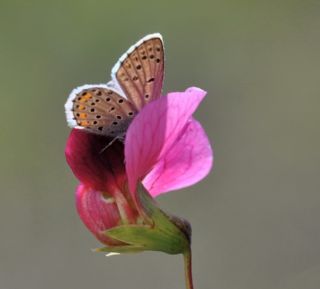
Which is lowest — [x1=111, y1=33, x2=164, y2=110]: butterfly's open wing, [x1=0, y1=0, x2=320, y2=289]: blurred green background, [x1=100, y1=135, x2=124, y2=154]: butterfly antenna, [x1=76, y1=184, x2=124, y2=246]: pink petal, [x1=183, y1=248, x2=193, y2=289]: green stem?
[x1=0, y1=0, x2=320, y2=289]: blurred green background

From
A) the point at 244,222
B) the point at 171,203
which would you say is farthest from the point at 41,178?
the point at 244,222

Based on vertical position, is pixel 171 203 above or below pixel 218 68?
below

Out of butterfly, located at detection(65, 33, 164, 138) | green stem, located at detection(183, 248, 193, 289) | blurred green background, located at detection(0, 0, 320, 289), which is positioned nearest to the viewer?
green stem, located at detection(183, 248, 193, 289)

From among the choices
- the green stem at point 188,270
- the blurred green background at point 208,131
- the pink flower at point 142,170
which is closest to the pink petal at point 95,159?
the pink flower at point 142,170

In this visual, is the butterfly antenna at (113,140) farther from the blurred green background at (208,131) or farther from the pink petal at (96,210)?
the blurred green background at (208,131)

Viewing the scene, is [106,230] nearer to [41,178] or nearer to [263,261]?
[263,261]

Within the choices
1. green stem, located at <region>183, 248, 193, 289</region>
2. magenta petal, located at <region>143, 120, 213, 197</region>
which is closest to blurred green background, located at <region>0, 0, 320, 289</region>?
magenta petal, located at <region>143, 120, 213, 197</region>

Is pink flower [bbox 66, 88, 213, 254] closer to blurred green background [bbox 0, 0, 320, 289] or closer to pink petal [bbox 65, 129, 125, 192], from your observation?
pink petal [bbox 65, 129, 125, 192]
